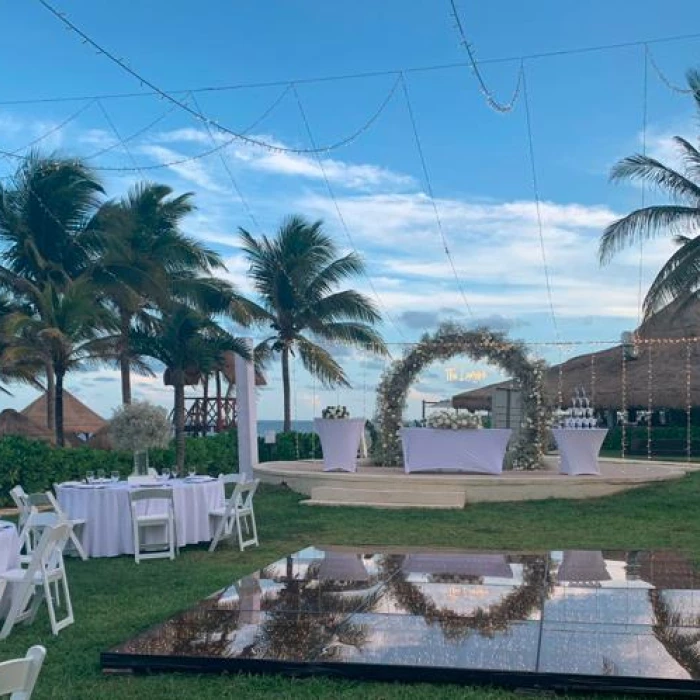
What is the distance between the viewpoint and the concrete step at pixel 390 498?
1357cm

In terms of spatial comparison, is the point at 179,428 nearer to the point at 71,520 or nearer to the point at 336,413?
the point at 336,413

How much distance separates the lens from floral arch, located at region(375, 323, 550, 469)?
1638cm

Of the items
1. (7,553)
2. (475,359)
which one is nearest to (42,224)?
(475,359)

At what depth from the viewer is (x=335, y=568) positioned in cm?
846

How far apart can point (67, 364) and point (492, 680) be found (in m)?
14.6

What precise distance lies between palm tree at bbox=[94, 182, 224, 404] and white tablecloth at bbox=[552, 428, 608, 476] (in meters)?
9.69

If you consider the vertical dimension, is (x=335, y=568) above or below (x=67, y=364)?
below

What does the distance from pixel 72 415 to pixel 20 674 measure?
3032cm

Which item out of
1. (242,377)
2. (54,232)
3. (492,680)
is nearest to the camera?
(492,680)

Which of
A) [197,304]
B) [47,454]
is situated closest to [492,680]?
[47,454]

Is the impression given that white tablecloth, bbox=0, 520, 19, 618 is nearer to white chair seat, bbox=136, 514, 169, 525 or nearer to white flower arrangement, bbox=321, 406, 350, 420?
white chair seat, bbox=136, 514, 169, 525

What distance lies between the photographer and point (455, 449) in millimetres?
15195

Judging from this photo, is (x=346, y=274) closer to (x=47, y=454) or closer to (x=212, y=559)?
(x=47, y=454)

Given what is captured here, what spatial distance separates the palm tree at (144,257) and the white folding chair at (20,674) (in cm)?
1735
